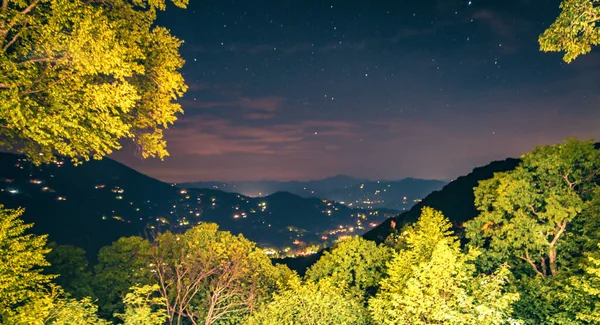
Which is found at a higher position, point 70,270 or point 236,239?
point 236,239

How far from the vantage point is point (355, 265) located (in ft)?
101

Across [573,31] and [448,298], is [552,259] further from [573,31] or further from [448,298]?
[573,31]

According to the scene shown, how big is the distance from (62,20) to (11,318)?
37.9 ft

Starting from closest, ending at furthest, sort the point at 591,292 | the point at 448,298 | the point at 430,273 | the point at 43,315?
1. the point at 43,315
2. the point at 448,298
3. the point at 430,273
4. the point at 591,292

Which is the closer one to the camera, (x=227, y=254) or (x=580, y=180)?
(x=580, y=180)

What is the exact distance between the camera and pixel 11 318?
11633mm

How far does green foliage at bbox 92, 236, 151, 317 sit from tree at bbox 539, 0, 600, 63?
4224 centimetres

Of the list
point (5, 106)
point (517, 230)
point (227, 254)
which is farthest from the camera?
point (227, 254)

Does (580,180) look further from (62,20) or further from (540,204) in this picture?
(62,20)

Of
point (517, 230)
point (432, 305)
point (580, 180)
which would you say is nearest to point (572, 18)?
point (432, 305)

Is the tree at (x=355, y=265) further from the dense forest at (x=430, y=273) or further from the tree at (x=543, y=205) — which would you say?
the tree at (x=543, y=205)

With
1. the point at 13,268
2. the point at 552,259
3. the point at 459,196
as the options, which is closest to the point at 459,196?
the point at 459,196

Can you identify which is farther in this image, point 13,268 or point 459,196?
point 459,196

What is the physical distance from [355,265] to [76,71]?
93.0 ft
